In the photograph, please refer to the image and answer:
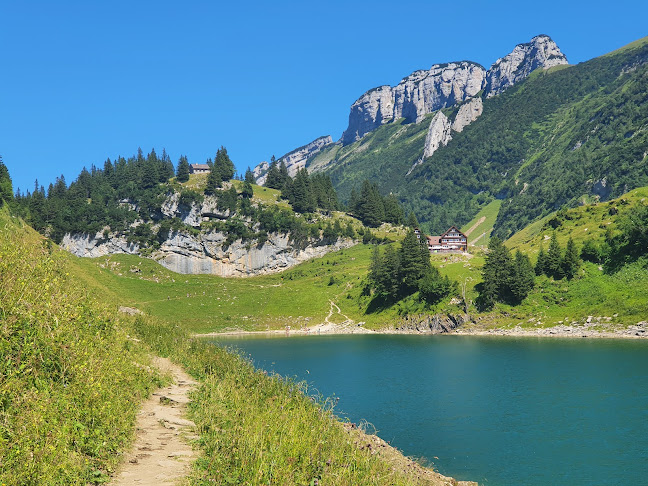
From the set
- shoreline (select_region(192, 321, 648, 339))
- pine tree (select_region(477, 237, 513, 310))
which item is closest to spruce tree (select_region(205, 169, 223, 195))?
shoreline (select_region(192, 321, 648, 339))

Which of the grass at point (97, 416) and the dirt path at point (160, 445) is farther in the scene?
the dirt path at point (160, 445)

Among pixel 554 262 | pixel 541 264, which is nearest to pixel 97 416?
pixel 554 262

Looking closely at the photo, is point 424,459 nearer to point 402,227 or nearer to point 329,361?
point 329,361

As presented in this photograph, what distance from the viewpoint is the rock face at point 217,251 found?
552 ft

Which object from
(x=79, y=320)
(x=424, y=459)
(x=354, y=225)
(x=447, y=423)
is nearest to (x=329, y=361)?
(x=447, y=423)

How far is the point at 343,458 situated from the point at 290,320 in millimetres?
97858

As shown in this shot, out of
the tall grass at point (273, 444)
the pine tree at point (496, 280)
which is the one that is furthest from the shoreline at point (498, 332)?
the tall grass at point (273, 444)

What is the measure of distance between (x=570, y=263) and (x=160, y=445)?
93106 millimetres

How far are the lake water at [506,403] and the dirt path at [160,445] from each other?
42.2 ft

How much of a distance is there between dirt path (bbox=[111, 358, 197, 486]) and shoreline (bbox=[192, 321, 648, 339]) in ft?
110

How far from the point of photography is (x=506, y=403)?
122 feet

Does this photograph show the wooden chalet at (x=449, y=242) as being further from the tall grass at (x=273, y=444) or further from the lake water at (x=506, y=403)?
the tall grass at (x=273, y=444)

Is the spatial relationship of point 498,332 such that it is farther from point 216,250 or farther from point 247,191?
point 247,191

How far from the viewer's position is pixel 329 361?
62.7 metres
